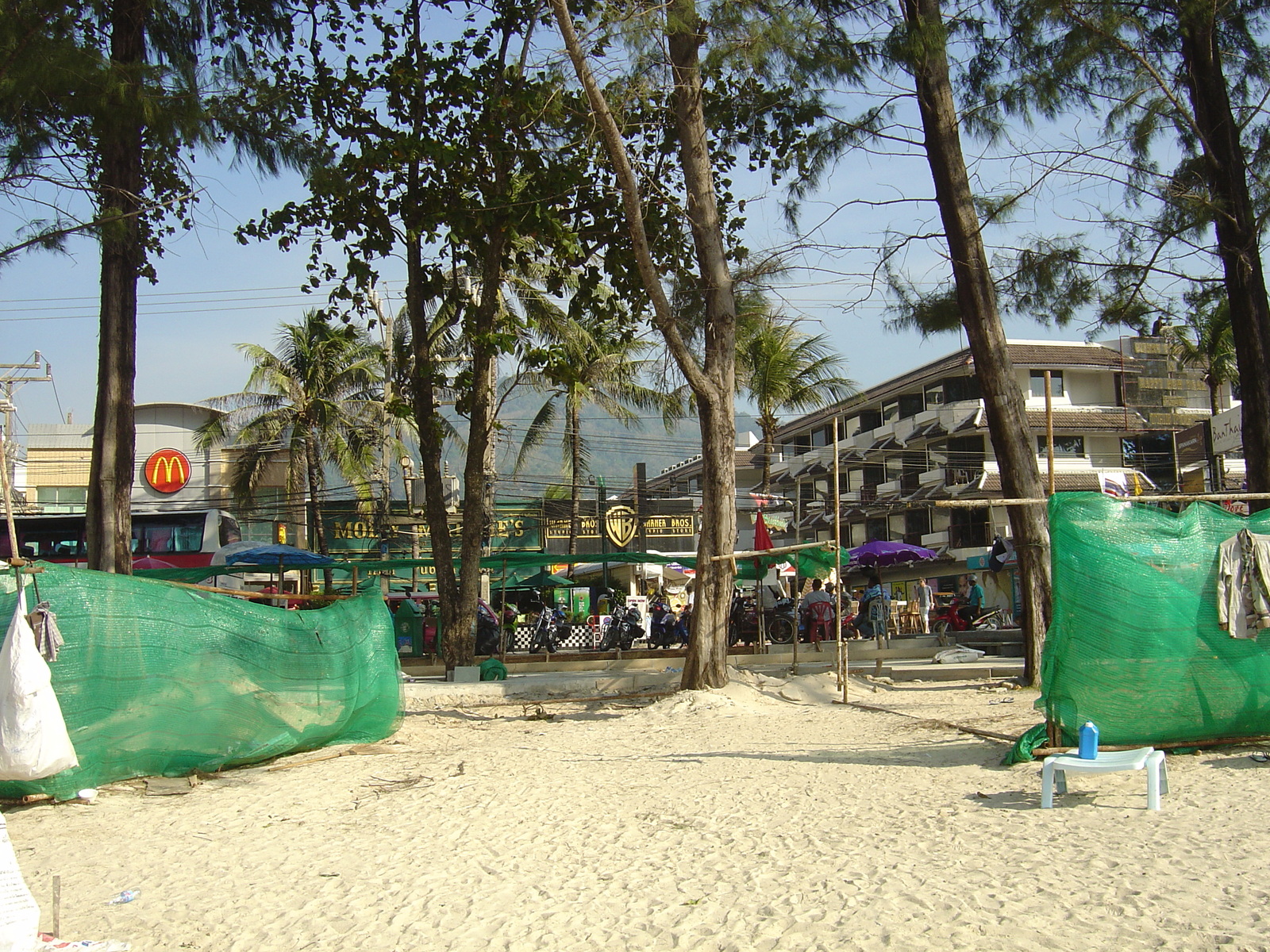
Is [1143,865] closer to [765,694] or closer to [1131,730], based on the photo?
[1131,730]

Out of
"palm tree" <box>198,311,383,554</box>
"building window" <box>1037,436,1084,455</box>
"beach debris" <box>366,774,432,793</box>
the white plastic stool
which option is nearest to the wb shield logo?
"palm tree" <box>198,311,383,554</box>

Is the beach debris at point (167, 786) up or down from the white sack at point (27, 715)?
down

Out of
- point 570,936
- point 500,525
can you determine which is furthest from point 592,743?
point 500,525

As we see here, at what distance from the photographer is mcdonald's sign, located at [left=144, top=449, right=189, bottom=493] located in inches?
1427

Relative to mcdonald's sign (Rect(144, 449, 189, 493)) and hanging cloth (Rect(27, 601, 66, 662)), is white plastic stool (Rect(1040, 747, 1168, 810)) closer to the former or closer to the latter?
hanging cloth (Rect(27, 601, 66, 662))

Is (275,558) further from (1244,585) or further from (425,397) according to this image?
(1244,585)

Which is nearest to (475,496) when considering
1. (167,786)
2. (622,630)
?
(622,630)

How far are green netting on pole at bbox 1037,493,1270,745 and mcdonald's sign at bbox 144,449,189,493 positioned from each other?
34484 mm

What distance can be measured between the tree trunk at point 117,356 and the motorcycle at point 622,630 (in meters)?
11.0

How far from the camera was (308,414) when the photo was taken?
3081cm

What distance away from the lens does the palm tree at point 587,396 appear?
26906mm

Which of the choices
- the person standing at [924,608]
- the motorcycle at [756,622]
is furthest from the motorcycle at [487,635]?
the person standing at [924,608]

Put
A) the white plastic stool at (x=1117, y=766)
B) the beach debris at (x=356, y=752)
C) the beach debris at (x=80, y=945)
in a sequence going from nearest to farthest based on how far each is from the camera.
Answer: the beach debris at (x=80, y=945) < the white plastic stool at (x=1117, y=766) < the beach debris at (x=356, y=752)

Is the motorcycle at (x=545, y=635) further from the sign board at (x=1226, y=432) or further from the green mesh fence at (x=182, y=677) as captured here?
the sign board at (x=1226, y=432)
